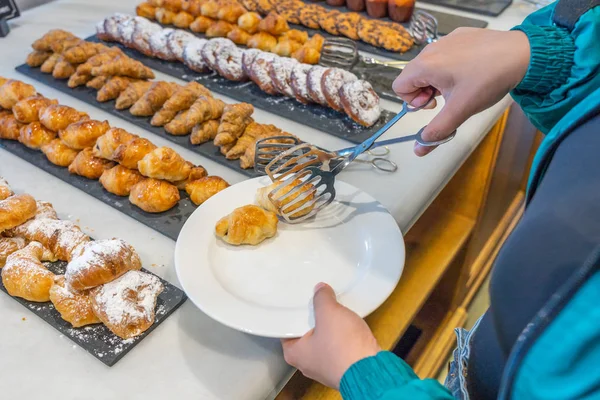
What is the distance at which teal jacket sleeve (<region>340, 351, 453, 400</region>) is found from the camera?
0.62 metres

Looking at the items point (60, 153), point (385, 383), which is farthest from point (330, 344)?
point (60, 153)

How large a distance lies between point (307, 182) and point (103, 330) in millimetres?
460

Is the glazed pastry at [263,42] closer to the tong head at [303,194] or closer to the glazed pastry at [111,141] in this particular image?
the glazed pastry at [111,141]

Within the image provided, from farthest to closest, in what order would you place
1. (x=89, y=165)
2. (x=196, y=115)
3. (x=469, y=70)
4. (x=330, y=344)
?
(x=196, y=115) < (x=89, y=165) < (x=469, y=70) < (x=330, y=344)

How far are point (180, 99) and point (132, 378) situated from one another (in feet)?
2.71

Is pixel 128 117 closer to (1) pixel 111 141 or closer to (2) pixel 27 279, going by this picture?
(1) pixel 111 141

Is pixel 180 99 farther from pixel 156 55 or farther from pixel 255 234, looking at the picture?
pixel 255 234

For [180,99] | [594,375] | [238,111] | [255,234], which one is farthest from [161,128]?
[594,375]

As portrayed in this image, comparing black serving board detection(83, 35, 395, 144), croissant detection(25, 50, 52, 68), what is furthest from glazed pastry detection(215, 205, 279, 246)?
croissant detection(25, 50, 52, 68)

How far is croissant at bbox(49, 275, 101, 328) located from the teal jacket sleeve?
471 mm

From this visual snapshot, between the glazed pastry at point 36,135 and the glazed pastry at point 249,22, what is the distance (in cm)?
78

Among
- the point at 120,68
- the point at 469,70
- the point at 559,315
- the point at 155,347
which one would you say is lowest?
the point at 155,347

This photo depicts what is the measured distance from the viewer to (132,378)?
2.77 ft

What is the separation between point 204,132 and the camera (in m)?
1.39
